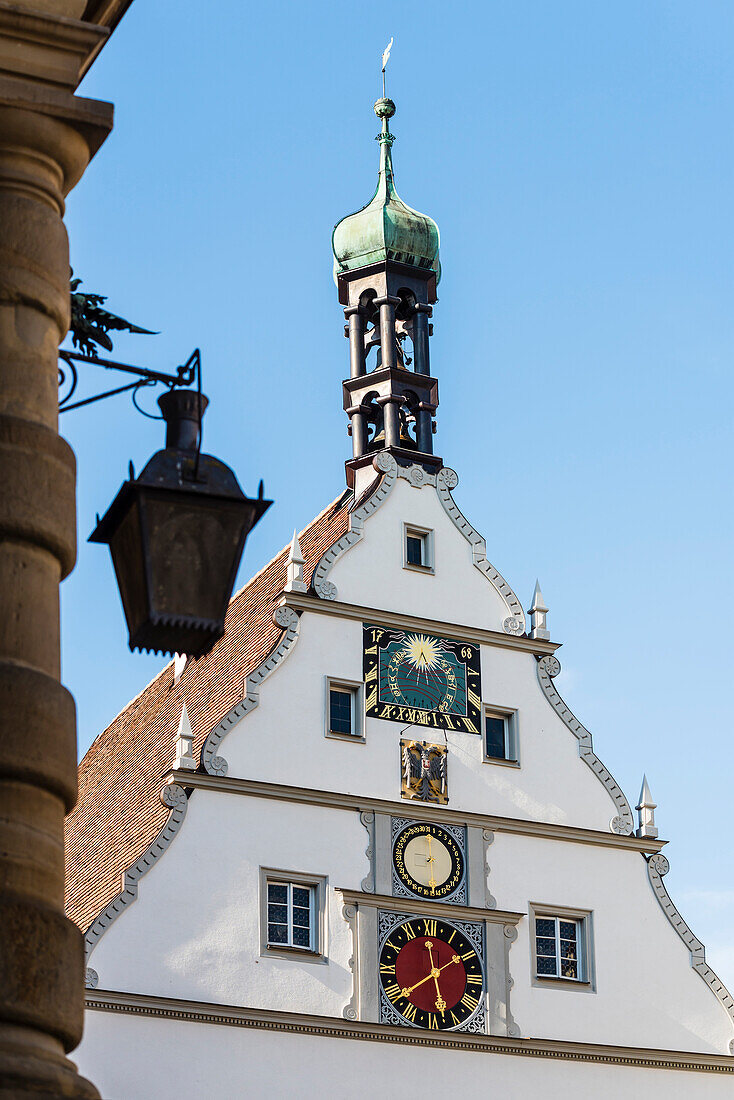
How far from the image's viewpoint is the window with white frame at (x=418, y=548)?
24.2 m

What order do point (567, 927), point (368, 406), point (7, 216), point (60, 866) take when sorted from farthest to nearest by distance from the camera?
point (368, 406) < point (567, 927) < point (7, 216) < point (60, 866)

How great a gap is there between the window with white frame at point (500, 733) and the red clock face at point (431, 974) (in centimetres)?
241

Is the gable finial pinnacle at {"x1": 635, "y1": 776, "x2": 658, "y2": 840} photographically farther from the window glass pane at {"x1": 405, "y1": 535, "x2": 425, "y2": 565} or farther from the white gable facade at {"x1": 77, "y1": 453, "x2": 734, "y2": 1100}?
the window glass pane at {"x1": 405, "y1": 535, "x2": 425, "y2": 565}

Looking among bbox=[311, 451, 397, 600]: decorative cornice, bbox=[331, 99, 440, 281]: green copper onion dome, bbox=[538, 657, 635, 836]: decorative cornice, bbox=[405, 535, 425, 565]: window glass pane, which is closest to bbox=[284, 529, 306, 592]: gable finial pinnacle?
bbox=[311, 451, 397, 600]: decorative cornice

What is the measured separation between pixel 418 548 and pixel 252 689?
3.41 meters

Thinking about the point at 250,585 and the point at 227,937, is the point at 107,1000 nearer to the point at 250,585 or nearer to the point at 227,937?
the point at 227,937

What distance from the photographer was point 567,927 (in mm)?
23281

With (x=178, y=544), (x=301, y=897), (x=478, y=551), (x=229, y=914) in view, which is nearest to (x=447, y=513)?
(x=478, y=551)

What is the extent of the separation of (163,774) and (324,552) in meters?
3.23

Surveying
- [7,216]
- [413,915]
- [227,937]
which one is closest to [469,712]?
[413,915]

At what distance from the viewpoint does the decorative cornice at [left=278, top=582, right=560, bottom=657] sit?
904 inches

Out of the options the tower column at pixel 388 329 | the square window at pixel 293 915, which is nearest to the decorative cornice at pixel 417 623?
the square window at pixel 293 915

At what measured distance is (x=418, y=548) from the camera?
80.8ft

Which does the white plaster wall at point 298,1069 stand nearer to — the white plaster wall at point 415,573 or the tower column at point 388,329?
the white plaster wall at point 415,573
